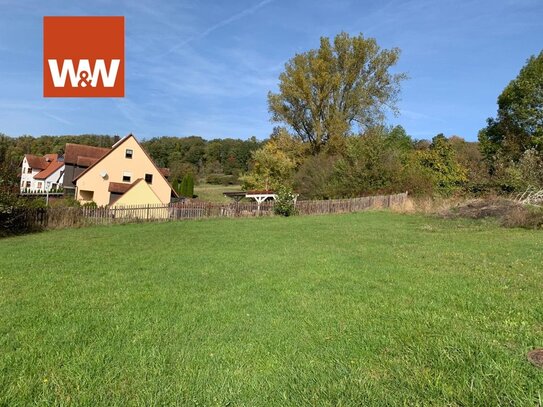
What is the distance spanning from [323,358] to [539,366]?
1694 mm

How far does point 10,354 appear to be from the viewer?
12.3 ft

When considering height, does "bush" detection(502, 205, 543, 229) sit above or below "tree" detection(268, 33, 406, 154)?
below

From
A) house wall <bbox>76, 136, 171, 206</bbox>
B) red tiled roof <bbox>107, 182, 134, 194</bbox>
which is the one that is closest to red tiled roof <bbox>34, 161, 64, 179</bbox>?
house wall <bbox>76, 136, 171, 206</bbox>

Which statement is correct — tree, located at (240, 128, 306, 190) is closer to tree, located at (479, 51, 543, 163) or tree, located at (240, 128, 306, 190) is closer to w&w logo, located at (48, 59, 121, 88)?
tree, located at (479, 51, 543, 163)

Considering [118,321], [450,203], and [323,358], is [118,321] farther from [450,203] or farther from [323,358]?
[450,203]

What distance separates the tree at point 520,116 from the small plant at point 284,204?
20.7 m

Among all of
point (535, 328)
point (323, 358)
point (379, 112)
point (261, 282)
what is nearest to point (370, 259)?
point (261, 282)

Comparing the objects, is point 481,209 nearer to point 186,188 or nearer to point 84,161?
point 84,161

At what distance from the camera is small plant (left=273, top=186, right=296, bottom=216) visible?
28.5m

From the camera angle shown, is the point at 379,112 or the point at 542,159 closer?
the point at 542,159

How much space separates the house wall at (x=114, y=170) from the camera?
38.5 m

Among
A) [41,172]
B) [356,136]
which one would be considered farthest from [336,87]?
[41,172]

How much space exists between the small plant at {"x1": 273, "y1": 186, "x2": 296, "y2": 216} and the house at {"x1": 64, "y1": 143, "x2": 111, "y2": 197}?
2526 cm

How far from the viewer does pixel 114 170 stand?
39344 mm
